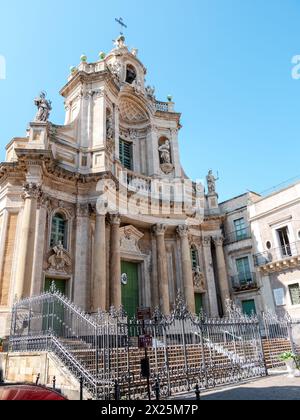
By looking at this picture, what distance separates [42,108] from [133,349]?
1337cm

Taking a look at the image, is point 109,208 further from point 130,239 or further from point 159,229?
point 159,229

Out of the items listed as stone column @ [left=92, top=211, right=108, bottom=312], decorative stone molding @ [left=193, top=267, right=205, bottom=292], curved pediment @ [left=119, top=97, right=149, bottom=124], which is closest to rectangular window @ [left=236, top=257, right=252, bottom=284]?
decorative stone molding @ [left=193, top=267, right=205, bottom=292]

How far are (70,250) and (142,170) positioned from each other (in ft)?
30.2

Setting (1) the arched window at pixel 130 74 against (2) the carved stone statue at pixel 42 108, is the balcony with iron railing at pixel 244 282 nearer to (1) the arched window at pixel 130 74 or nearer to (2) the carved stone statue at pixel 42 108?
(2) the carved stone statue at pixel 42 108

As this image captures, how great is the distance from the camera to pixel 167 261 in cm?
2216

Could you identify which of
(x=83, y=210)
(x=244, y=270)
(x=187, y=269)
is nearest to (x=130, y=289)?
(x=187, y=269)

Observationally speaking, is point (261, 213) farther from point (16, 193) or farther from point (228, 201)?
point (16, 193)

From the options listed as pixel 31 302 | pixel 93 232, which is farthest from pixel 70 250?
pixel 31 302

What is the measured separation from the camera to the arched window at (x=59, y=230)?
17.0 m

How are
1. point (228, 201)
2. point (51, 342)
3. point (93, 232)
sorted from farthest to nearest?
1. point (228, 201)
2. point (93, 232)
3. point (51, 342)

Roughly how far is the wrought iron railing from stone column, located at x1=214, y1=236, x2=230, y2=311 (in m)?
8.75

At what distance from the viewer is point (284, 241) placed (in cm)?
2256

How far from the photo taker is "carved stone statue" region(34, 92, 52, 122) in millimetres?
17859

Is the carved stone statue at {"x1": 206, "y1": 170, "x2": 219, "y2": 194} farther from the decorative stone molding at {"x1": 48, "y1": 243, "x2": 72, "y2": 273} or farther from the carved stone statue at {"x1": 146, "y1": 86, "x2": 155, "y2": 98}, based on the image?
the decorative stone molding at {"x1": 48, "y1": 243, "x2": 72, "y2": 273}
